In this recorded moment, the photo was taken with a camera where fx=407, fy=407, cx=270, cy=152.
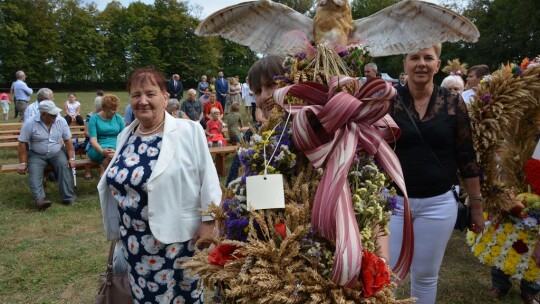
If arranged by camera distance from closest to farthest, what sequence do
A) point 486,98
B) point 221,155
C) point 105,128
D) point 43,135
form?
point 486,98, point 43,135, point 105,128, point 221,155

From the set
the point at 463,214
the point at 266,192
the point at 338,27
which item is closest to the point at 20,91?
the point at 463,214

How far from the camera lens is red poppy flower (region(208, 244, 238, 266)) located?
1.36 metres

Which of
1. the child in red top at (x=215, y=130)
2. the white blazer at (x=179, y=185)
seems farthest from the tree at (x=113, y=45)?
the white blazer at (x=179, y=185)

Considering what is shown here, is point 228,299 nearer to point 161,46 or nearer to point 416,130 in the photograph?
point 416,130

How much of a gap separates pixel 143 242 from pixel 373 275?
1.60 m

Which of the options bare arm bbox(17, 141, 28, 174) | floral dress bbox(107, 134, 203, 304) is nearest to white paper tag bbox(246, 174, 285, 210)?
floral dress bbox(107, 134, 203, 304)

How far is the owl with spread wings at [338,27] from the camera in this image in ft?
5.99

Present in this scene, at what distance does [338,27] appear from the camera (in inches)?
75.0

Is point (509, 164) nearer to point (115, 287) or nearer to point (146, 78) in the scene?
point (146, 78)

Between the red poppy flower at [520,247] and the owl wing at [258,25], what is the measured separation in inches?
99.6

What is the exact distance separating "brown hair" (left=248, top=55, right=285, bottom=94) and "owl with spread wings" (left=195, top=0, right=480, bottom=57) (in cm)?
4

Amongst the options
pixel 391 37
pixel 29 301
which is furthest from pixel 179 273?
pixel 29 301

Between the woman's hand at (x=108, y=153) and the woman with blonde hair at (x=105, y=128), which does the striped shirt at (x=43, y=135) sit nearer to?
the woman with blonde hair at (x=105, y=128)

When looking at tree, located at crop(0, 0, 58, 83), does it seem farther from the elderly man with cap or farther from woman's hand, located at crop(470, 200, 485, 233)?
woman's hand, located at crop(470, 200, 485, 233)
